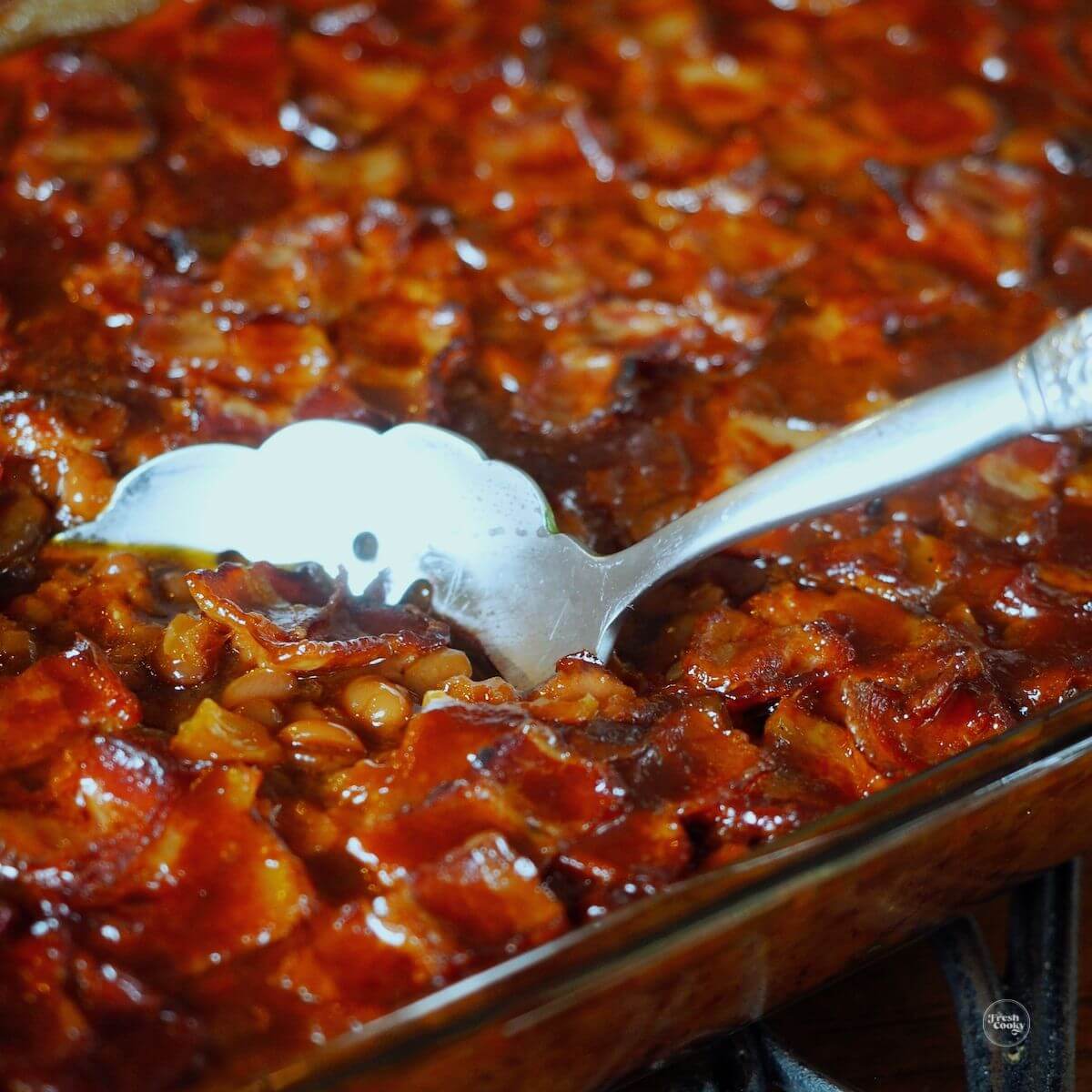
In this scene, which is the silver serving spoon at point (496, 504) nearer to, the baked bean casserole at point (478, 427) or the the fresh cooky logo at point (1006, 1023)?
the baked bean casserole at point (478, 427)

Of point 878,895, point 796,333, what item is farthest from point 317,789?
point 796,333

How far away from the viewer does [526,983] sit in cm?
90

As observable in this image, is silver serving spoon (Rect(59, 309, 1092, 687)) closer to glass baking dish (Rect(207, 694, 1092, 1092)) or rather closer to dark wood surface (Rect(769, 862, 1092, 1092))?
glass baking dish (Rect(207, 694, 1092, 1092))

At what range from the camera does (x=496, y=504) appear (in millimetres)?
1409

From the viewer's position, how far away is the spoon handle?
4.37 ft

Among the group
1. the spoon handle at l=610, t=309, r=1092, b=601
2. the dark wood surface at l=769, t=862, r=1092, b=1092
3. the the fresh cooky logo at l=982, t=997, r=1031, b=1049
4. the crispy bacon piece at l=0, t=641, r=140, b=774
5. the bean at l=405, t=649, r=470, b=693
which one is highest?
the spoon handle at l=610, t=309, r=1092, b=601

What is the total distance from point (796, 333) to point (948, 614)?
52cm

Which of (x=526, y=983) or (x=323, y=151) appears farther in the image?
(x=323, y=151)

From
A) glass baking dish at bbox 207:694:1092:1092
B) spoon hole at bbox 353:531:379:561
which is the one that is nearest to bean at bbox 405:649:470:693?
spoon hole at bbox 353:531:379:561

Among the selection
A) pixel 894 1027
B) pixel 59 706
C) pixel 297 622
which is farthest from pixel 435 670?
pixel 894 1027

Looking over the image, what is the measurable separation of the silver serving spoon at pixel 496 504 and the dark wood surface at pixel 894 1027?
48 cm

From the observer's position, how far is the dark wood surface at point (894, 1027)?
4.37 ft

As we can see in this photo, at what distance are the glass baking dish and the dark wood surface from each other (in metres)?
0.16

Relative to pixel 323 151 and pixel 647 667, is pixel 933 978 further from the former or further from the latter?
pixel 323 151
